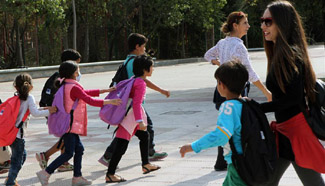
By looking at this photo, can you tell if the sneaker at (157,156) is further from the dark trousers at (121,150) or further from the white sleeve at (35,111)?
the white sleeve at (35,111)

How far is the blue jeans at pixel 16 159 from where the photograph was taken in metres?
6.06

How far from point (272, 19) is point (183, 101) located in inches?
420

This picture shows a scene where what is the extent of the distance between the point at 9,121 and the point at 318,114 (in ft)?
11.5

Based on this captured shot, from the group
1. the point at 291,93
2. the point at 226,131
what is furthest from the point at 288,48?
the point at 226,131

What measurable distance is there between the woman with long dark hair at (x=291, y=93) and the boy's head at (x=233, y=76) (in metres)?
0.19

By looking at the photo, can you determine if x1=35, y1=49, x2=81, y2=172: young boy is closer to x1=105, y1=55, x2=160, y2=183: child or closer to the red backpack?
the red backpack

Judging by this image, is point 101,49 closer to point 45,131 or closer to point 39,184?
point 45,131

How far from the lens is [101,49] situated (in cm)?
3769

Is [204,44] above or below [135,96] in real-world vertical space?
below

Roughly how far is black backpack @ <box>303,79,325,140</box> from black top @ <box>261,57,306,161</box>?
0.23ft

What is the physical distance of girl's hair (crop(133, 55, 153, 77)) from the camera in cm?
643

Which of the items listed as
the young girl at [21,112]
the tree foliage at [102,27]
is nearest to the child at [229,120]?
the young girl at [21,112]

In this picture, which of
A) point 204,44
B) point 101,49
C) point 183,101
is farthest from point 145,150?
point 204,44

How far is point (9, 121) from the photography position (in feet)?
19.8
